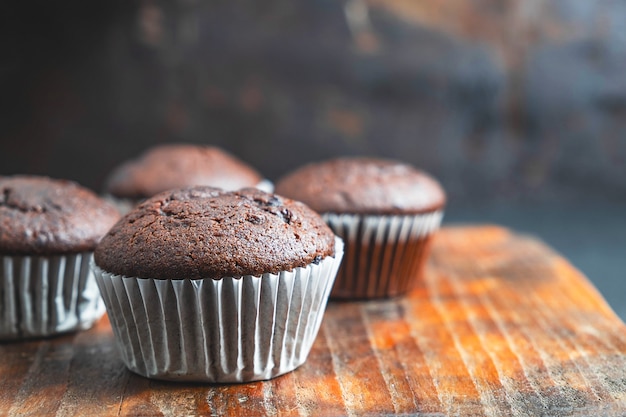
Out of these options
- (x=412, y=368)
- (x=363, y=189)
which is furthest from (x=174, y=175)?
(x=412, y=368)

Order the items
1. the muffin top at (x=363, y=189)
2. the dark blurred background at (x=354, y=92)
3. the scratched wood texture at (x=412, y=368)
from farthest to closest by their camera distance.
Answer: the dark blurred background at (x=354, y=92) → the muffin top at (x=363, y=189) → the scratched wood texture at (x=412, y=368)

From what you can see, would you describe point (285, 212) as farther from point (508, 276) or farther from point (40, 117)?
point (40, 117)

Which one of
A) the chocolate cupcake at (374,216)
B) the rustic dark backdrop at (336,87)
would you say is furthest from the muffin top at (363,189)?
the rustic dark backdrop at (336,87)

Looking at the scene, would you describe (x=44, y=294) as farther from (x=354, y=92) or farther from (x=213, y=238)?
(x=354, y=92)

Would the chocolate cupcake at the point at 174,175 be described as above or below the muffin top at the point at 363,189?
below

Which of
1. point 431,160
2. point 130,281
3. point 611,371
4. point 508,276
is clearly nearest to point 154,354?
point 130,281

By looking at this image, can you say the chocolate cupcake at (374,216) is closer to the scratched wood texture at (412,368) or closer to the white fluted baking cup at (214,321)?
the scratched wood texture at (412,368)
